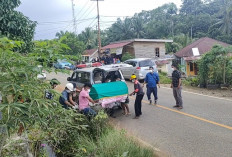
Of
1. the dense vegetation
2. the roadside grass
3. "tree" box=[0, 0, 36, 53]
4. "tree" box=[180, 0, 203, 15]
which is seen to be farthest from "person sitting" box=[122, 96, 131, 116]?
"tree" box=[180, 0, 203, 15]

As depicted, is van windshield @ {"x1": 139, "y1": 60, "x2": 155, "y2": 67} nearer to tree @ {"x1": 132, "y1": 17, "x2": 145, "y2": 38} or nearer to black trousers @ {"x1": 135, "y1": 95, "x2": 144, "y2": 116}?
black trousers @ {"x1": 135, "y1": 95, "x2": 144, "y2": 116}

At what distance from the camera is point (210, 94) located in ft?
38.3

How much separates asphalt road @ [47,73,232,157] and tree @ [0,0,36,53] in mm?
3768

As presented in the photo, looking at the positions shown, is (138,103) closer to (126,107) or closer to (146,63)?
(126,107)

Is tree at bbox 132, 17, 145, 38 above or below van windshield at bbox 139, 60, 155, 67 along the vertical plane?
above

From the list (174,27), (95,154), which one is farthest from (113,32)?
(95,154)

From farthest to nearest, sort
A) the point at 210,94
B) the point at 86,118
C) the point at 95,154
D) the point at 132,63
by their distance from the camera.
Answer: the point at 132,63, the point at 210,94, the point at 86,118, the point at 95,154

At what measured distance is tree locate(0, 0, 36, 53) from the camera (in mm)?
5246

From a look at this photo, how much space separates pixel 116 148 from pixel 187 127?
10.6 feet

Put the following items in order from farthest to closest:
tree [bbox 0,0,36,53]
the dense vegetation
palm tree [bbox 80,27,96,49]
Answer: palm tree [bbox 80,27,96,49] → tree [bbox 0,0,36,53] → the dense vegetation

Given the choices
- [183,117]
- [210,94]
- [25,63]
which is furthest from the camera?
Answer: [210,94]

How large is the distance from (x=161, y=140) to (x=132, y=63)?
Answer: 37.0 ft

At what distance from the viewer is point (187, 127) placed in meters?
6.79

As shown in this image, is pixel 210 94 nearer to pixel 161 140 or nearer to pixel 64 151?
pixel 161 140
